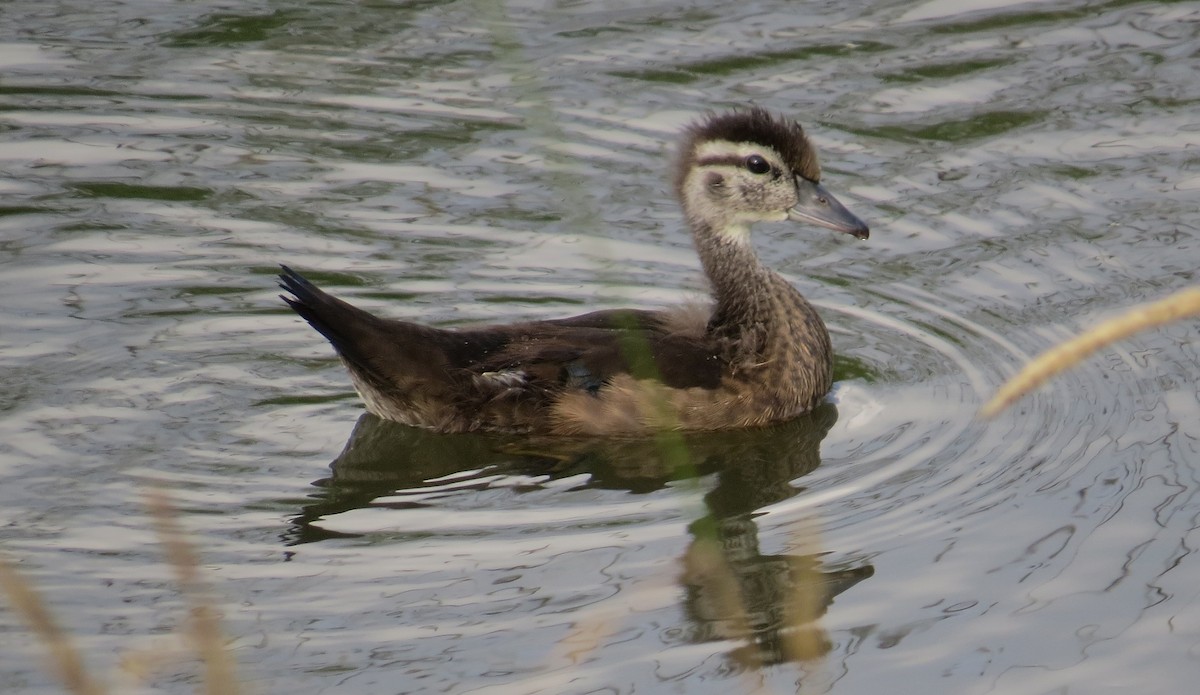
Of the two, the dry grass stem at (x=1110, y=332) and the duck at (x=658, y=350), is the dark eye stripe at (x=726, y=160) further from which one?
the dry grass stem at (x=1110, y=332)

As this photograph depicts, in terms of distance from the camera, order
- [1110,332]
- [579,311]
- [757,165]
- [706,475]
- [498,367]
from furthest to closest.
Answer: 1. [579,311]
2. [757,165]
3. [498,367]
4. [706,475]
5. [1110,332]

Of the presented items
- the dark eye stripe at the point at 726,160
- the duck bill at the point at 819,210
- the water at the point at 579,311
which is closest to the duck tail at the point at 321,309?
the water at the point at 579,311

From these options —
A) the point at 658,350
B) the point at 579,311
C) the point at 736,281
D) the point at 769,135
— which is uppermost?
the point at 769,135

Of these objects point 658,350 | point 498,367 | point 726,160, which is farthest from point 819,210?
point 498,367

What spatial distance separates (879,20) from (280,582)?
6.87 metres

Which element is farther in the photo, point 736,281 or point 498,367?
point 736,281

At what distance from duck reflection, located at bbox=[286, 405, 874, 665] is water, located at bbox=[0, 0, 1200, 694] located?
0.07 ft

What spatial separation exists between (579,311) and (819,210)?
4.27 feet

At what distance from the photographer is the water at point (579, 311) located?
5.60 m

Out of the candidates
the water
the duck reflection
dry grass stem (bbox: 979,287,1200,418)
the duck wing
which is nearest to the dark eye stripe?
the water

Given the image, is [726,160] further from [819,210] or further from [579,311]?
[579,311]

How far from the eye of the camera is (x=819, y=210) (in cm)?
801

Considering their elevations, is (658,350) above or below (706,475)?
above

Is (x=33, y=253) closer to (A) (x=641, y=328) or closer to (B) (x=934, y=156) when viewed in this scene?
(A) (x=641, y=328)
